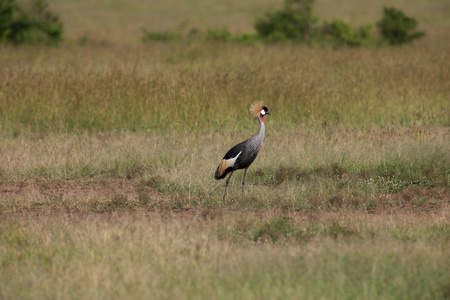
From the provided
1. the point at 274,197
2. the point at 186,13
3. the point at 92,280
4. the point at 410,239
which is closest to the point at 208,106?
the point at 274,197

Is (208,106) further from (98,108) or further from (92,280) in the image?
Result: (92,280)

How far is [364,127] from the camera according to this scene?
1030 cm

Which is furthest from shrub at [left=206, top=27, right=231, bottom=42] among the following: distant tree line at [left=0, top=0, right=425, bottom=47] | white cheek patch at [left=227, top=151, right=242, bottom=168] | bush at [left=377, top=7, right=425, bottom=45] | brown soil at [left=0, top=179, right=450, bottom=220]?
white cheek patch at [left=227, top=151, right=242, bottom=168]

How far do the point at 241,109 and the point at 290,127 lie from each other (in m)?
1.17

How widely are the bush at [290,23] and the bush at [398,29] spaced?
272 cm

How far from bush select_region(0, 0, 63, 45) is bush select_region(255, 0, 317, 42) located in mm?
7604

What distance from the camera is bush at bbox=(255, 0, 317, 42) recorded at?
20.4 meters

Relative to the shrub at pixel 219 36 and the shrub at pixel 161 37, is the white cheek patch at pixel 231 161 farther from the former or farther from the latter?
the shrub at pixel 161 37

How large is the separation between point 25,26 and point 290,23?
9340 mm

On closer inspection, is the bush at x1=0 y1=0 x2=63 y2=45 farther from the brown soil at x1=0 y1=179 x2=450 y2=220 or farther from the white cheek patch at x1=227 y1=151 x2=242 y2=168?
the white cheek patch at x1=227 y1=151 x2=242 y2=168

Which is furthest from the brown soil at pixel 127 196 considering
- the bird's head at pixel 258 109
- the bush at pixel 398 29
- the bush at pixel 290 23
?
the bush at pixel 398 29

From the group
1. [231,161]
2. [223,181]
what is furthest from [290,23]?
[231,161]

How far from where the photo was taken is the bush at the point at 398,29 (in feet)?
68.0

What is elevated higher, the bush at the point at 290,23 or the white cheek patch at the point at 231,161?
the bush at the point at 290,23
